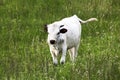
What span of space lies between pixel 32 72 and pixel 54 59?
1.55 meters

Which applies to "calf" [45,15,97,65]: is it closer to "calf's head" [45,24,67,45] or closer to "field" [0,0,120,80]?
"calf's head" [45,24,67,45]

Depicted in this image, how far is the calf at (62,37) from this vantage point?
36.1 feet

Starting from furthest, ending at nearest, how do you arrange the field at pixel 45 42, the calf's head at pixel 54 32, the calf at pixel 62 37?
the calf at pixel 62 37 → the calf's head at pixel 54 32 → the field at pixel 45 42

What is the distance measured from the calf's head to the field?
462mm

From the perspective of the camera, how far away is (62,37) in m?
11.3

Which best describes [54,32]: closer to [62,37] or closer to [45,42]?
[62,37]

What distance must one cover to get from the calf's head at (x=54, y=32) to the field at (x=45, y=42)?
0.46m

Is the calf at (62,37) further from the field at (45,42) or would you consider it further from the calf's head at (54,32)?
the field at (45,42)

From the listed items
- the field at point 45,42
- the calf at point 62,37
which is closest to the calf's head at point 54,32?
the calf at point 62,37

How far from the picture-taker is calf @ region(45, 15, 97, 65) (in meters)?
11.0

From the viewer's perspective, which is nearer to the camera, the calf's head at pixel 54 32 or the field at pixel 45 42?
the field at pixel 45 42

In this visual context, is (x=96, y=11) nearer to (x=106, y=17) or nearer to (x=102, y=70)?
(x=106, y=17)

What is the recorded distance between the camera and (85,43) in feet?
47.7

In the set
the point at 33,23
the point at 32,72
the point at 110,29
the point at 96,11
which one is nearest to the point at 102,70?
the point at 32,72
